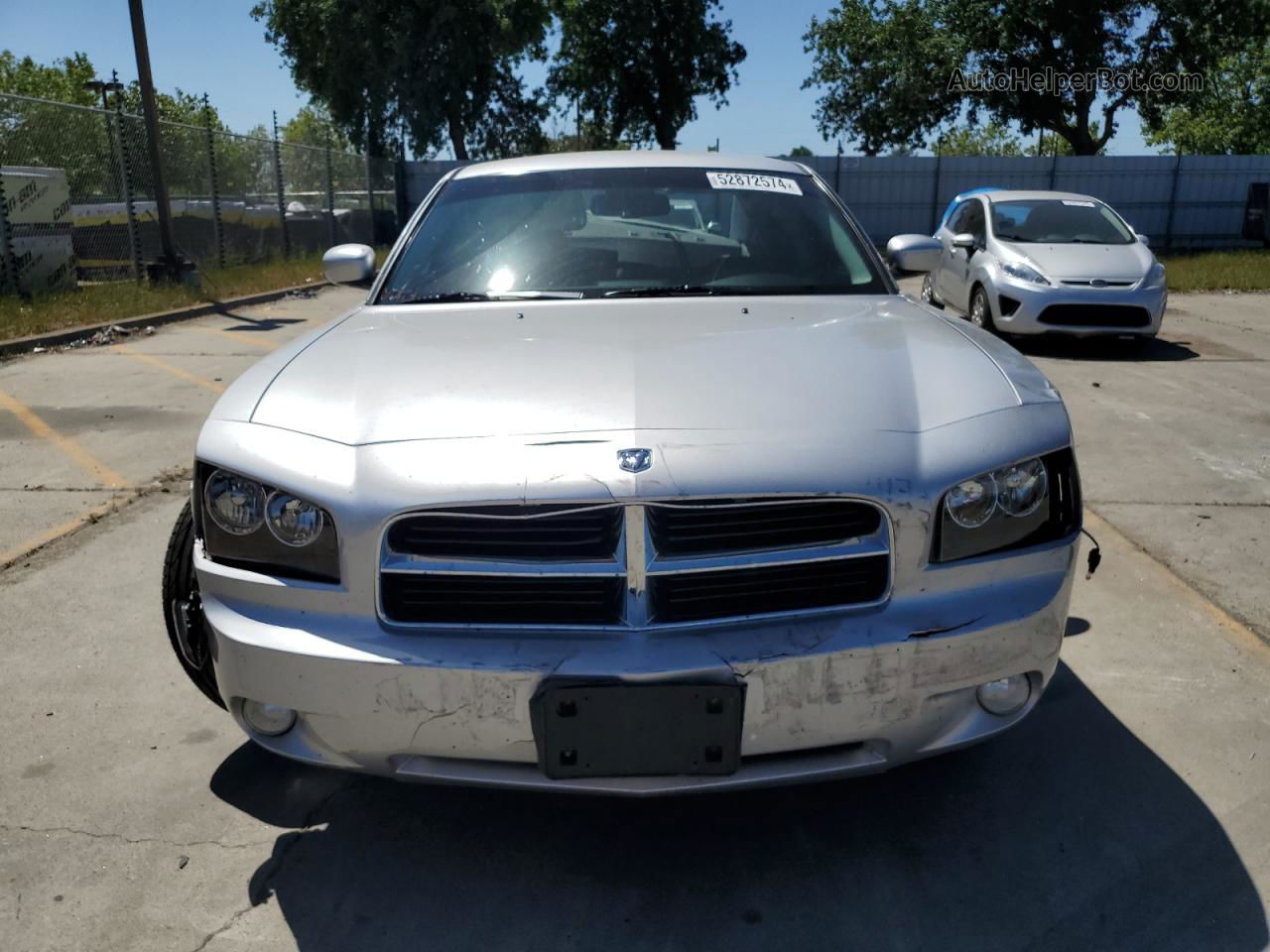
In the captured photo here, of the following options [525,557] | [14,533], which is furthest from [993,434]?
[14,533]

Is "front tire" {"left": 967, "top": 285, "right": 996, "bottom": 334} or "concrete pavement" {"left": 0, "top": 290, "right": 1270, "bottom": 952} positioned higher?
"front tire" {"left": 967, "top": 285, "right": 996, "bottom": 334}

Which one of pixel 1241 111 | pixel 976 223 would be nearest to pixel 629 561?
pixel 976 223

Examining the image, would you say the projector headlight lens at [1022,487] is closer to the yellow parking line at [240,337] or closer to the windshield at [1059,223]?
the yellow parking line at [240,337]

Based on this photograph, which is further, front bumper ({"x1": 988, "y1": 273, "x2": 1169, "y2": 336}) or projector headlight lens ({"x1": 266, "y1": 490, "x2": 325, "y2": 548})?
front bumper ({"x1": 988, "y1": 273, "x2": 1169, "y2": 336})

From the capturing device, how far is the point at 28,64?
206 ft

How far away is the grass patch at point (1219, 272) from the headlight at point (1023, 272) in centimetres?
723

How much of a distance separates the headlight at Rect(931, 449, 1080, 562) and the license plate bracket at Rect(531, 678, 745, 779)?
0.55 metres

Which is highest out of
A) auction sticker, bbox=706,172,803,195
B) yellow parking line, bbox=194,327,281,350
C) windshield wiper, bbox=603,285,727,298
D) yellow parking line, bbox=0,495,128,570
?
auction sticker, bbox=706,172,803,195

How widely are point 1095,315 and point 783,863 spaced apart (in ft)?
28.0

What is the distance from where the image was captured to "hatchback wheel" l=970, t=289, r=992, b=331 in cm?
1036

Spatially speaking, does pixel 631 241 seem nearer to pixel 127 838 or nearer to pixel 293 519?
pixel 293 519

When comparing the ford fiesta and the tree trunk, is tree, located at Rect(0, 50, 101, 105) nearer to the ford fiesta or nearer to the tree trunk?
the tree trunk

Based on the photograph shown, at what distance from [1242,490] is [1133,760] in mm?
3110

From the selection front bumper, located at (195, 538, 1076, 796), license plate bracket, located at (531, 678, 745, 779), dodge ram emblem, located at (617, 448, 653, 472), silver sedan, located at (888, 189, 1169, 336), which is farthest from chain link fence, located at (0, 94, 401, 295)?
license plate bracket, located at (531, 678, 745, 779)
